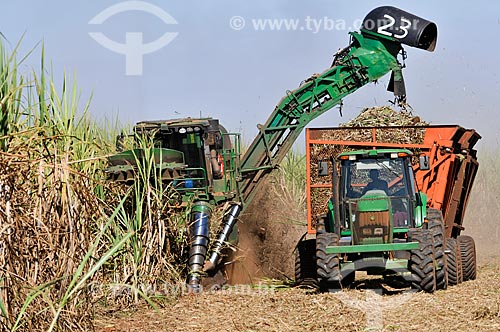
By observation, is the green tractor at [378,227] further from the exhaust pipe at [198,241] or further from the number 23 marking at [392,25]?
the number 23 marking at [392,25]

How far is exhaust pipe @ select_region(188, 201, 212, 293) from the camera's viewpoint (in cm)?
981

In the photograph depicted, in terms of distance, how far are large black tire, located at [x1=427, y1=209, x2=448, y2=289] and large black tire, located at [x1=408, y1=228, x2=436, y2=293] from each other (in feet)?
0.89

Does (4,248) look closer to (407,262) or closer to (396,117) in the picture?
(407,262)

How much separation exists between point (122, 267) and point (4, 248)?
336 cm

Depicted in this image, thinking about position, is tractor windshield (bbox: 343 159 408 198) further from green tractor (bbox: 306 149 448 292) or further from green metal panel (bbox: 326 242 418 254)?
green metal panel (bbox: 326 242 418 254)

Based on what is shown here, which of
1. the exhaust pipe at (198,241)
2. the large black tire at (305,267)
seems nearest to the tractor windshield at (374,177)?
the large black tire at (305,267)

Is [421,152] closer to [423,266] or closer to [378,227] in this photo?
[378,227]

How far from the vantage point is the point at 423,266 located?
368 inches

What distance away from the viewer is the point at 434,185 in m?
11.4

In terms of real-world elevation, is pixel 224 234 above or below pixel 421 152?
below

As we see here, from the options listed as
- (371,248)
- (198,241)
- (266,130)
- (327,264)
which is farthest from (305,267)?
(266,130)

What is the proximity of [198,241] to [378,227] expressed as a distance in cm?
220

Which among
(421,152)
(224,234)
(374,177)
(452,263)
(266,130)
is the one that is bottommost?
(452,263)

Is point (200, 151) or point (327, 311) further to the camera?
point (200, 151)
